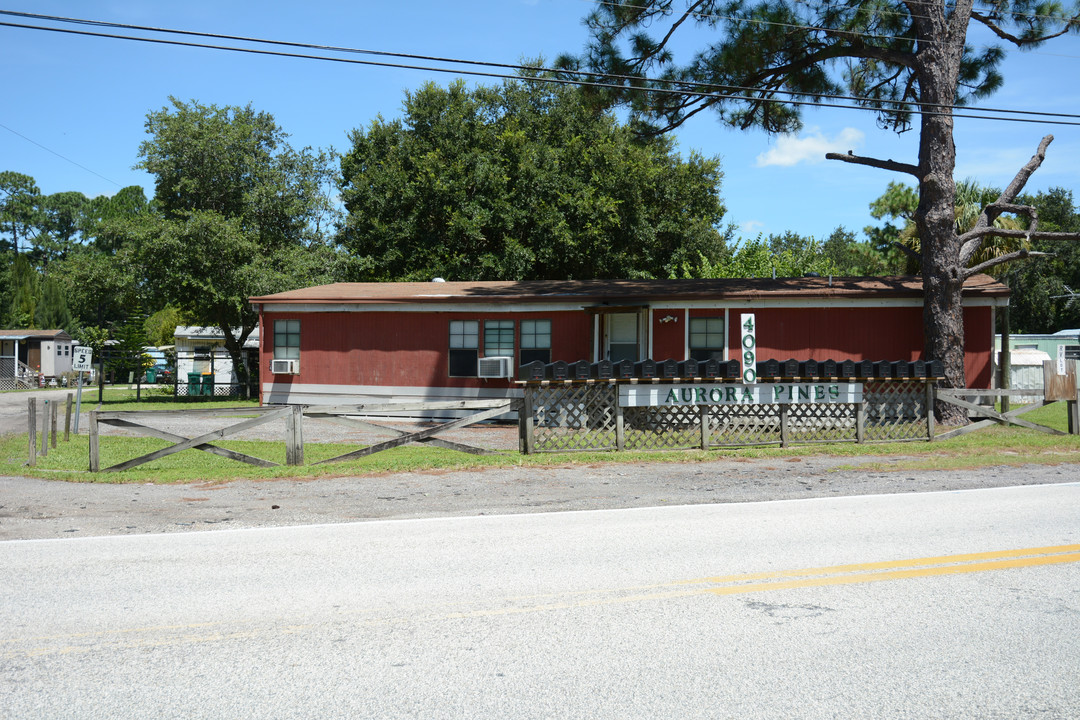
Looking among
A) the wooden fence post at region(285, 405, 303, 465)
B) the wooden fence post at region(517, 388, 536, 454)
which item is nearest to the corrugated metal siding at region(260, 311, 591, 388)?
the wooden fence post at region(517, 388, 536, 454)

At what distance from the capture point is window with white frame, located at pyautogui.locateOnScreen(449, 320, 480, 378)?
67.1 ft

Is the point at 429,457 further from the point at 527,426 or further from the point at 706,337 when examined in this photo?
the point at 706,337

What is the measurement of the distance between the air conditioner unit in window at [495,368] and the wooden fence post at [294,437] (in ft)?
27.7

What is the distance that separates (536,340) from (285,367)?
6.95 m

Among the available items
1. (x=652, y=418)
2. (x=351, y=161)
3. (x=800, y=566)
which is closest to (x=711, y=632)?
(x=800, y=566)

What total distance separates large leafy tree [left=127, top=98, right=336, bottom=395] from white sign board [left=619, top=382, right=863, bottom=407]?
62.5 feet

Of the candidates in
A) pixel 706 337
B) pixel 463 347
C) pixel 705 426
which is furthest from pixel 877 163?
pixel 463 347

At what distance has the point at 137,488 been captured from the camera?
Answer: 9953 millimetres

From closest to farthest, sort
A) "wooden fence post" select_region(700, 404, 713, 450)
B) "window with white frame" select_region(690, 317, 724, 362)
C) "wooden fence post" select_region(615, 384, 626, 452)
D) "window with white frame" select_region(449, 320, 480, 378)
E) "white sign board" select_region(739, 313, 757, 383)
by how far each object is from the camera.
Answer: "wooden fence post" select_region(615, 384, 626, 452) < "wooden fence post" select_region(700, 404, 713, 450) < "white sign board" select_region(739, 313, 757, 383) < "window with white frame" select_region(690, 317, 724, 362) < "window with white frame" select_region(449, 320, 480, 378)

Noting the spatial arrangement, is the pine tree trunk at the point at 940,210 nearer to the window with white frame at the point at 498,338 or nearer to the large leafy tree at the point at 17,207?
the window with white frame at the point at 498,338

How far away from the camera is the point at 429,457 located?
1264 centimetres

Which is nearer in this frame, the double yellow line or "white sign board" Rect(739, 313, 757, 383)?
the double yellow line

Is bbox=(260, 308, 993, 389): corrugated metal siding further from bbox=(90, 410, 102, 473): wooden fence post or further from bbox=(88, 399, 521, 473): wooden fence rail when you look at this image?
bbox=(90, 410, 102, 473): wooden fence post

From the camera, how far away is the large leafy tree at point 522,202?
1214 inches
